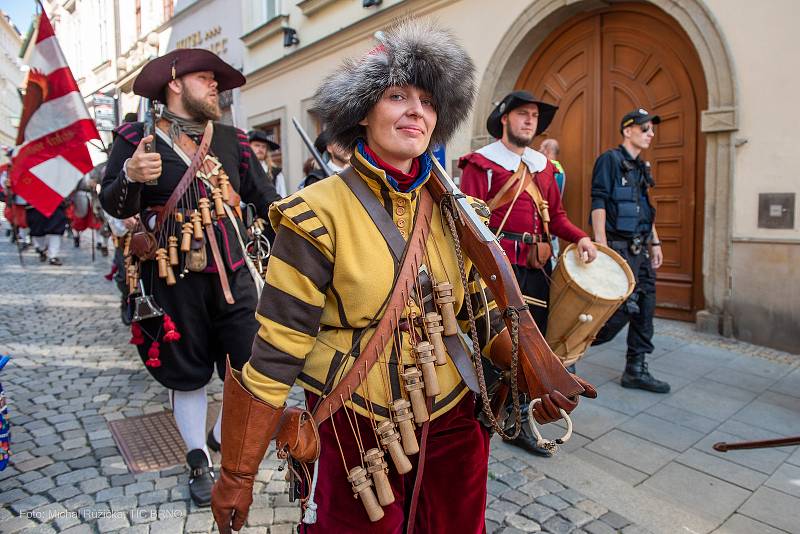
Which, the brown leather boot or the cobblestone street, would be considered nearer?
the brown leather boot

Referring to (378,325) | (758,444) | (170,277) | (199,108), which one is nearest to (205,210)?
(170,277)

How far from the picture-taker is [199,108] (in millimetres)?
2797

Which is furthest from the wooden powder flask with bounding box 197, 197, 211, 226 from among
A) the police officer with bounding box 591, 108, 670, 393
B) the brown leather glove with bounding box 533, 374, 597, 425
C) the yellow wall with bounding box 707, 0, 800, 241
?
the yellow wall with bounding box 707, 0, 800, 241

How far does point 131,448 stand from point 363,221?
2560 mm

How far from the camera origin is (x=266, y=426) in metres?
1.45

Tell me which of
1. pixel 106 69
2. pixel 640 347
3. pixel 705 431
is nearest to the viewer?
pixel 705 431

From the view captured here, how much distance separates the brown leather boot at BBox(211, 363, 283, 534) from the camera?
143cm

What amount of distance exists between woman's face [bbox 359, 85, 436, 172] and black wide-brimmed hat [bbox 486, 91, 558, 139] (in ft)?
6.72

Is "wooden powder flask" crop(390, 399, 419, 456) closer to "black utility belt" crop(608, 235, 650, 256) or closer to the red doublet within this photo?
the red doublet

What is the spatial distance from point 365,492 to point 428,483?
8.5 inches

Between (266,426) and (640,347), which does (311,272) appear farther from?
(640,347)

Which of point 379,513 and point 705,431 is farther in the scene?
point 705,431

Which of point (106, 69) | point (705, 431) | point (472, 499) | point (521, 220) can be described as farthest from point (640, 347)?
point (106, 69)

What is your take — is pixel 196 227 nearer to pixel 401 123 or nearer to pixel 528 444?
pixel 401 123
